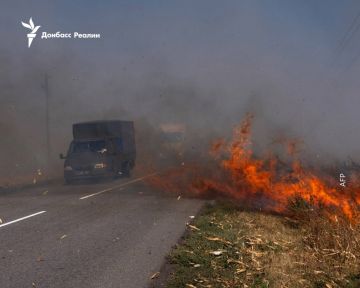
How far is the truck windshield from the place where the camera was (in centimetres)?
2164

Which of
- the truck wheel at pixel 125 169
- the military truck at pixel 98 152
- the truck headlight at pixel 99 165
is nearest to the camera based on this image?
the military truck at pixel 98 152

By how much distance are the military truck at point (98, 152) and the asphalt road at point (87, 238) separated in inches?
208

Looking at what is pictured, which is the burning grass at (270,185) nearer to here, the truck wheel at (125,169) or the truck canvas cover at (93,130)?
the truck wheel at (125,169)

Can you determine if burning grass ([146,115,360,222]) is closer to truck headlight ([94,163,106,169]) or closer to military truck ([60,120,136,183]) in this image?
truck headlight ([94,163,106,169])

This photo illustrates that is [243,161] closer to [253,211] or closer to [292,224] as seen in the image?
[253,211]

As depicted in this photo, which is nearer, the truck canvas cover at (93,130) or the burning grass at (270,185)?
the burning grass at (270,185)

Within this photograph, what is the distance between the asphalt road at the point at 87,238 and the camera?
625 centimetres

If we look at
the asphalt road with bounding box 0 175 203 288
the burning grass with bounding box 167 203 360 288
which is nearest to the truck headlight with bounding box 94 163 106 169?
the asphalt road with bounding box 0 175 203 288

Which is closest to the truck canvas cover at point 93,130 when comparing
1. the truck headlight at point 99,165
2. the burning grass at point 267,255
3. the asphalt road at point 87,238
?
the truck headlight at point 99,165

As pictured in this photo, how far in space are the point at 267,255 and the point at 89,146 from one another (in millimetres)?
15786

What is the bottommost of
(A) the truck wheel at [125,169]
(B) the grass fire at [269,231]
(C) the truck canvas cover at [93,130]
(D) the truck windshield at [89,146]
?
(A) the truck wheel at [125,169]

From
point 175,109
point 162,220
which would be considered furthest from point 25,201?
point 175,109

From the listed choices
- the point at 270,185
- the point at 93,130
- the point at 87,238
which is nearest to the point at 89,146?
the point at 93,130

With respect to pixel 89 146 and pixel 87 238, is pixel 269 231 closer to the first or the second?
pixel 87 238
